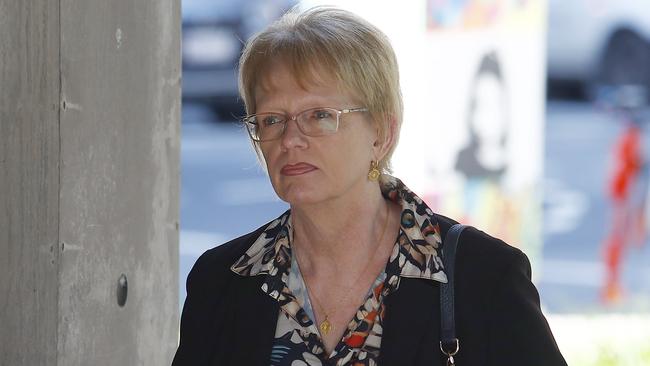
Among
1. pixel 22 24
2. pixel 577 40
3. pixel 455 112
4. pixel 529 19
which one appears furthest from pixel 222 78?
pixel 22 24

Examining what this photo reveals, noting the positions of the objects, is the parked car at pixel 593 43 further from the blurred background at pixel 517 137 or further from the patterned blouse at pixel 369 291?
the patterned blouse at pixel 369 291

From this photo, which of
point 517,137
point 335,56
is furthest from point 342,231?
point 517,137

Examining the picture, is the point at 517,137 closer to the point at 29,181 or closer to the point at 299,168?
the point at 299,168

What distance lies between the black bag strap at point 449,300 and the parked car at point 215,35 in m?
5.78

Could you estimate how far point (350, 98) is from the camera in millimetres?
2580

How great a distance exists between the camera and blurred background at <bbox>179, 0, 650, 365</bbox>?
8141mm

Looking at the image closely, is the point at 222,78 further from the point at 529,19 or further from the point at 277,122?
the point at 277,122

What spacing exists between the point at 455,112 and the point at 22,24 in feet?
19.1

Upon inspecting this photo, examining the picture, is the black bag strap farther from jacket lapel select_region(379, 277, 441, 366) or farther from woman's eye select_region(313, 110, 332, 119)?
woman's eye select_region(313, 110, 332, 119)

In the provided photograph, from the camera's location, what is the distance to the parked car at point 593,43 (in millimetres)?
9273

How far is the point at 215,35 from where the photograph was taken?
8391mm

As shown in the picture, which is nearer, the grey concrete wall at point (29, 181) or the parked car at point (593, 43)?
the grey concrete wall at point (29, 181)

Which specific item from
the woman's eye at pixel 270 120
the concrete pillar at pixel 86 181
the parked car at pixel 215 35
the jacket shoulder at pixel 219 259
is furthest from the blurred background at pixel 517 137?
the woman's eye at pixel 270 120

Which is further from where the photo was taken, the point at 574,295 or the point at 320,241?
the point at 574,295
